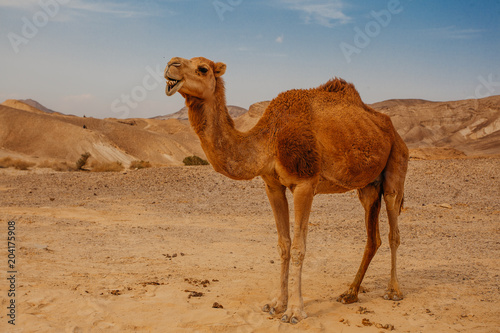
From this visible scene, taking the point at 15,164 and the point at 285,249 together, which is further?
the point at 15,164

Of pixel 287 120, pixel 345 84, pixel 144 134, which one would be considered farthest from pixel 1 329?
pixel 144 134

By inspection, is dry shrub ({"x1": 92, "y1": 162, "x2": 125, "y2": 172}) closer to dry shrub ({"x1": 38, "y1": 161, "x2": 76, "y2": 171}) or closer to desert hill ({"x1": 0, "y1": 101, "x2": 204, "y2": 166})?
dry shrub ({"x1": 38, "y1": 161, "x2": 76, "y2": 171})

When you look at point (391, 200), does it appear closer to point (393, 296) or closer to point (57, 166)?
point (393, 296)

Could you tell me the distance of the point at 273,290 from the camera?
6926 mm

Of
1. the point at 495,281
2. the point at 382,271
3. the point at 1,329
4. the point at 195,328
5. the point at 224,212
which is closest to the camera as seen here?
the point at 1,329

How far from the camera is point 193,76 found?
5164 mm

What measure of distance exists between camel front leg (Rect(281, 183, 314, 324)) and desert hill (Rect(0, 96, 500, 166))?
123ft

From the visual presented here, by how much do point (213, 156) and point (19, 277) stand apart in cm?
366

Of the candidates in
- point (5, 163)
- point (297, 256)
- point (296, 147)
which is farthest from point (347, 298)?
point (5, 163)

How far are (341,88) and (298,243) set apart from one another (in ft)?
8.59

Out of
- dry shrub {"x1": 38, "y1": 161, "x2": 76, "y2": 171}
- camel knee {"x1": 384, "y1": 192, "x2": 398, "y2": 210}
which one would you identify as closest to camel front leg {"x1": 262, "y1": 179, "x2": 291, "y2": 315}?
camel knee {"x1": 384, "y1": 192, "x2": 398, "y2": 210}

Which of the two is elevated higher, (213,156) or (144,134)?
(144,134)

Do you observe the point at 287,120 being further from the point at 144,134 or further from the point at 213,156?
the point at 144,134

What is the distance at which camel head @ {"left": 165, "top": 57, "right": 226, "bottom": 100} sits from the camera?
16.2ft
